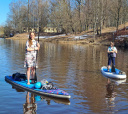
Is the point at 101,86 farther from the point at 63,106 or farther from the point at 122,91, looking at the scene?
the point at 63,106

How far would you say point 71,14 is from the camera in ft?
201

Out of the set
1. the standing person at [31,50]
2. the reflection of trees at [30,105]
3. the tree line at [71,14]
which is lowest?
the reflection of trees at [30,105]

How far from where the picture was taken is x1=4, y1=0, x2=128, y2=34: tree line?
49.7m

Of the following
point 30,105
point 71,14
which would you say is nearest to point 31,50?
point 30,105

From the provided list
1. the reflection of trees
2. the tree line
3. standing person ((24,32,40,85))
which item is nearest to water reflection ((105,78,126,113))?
the reflection of trees

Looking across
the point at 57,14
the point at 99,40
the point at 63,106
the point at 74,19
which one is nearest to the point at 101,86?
the point at 63,106

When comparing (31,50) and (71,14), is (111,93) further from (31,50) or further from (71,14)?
(71,14)

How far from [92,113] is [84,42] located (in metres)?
39.7


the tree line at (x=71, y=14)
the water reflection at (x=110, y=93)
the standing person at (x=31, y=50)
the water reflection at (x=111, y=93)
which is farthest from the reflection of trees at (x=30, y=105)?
the tree line at (x=71, y=14)

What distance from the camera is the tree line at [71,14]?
49688 millimetres

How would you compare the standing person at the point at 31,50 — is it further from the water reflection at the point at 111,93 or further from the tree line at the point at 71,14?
the tree line at the point at 71,14

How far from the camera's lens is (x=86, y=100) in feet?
25.7

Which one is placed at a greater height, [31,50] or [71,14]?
[71,14]

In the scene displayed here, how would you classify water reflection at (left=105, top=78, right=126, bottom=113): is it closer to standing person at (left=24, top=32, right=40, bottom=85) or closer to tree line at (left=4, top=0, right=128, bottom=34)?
standing person at (left=24, top=32, right=40, bottom=85)
